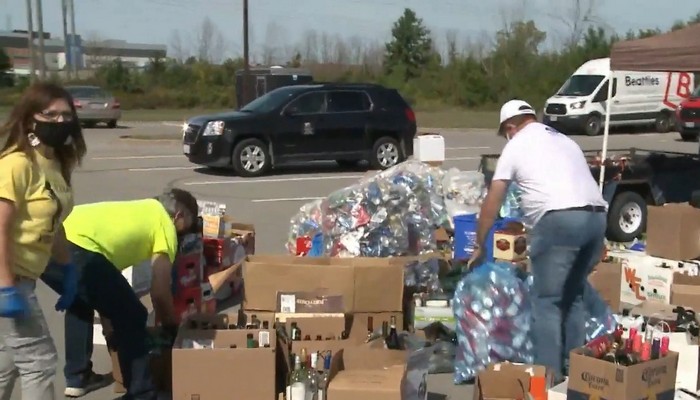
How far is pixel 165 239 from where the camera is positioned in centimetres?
477

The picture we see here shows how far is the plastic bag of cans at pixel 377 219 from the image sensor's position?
23.5 feet

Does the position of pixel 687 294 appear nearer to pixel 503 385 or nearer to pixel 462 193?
pixel 503 385

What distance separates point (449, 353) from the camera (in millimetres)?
5734

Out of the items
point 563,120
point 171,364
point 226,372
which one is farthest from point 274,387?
point 563,120

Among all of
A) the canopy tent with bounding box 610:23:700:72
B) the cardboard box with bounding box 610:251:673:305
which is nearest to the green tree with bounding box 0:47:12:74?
the canopy tent with bounding box 610:23:700:72

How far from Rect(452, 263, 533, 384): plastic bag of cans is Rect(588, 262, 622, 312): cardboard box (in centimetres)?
109

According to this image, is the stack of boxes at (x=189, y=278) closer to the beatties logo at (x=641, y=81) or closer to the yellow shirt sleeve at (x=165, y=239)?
the yellow shirt sleeve at (x=165, y=239)

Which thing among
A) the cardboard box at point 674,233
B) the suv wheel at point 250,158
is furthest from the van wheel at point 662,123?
the cardboard box at point 674,233

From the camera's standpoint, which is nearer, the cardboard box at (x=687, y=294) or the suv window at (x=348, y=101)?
the cardboard box at (x=687, y=294)

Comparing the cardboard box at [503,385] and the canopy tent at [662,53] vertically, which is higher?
the canopy tent at [662,53]

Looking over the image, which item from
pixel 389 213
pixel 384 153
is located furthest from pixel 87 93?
pixel 389 213

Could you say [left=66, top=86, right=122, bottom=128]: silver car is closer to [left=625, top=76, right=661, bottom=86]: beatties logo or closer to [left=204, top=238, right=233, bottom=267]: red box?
[left=625, top=76, right=661, bottom=86]: beatties logo

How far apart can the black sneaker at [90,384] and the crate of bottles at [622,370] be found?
281 centimetres

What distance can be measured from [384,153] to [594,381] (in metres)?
13.1
